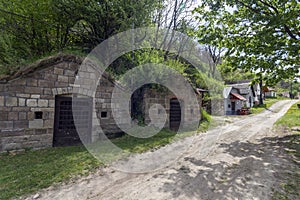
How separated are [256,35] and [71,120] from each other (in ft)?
25.5

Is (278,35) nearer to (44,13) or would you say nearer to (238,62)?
(238,62)

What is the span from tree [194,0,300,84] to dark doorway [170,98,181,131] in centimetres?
349

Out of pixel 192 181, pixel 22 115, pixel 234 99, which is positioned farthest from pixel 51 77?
pixel 234 99

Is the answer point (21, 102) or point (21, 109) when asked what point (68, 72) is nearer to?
point (21, 102)

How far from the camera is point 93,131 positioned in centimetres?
638

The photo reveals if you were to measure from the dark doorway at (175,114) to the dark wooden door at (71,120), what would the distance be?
16.0 ft

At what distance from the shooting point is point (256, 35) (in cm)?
615

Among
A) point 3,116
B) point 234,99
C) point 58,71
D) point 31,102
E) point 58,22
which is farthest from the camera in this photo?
point 234,99

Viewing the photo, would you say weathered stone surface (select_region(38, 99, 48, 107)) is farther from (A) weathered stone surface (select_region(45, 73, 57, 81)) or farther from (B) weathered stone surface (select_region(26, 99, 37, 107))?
(A) weathered stone surface (select_region(45, 73, 57, 81))

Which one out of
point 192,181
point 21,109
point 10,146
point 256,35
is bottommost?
point 192,181

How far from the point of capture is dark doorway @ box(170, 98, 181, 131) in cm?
953

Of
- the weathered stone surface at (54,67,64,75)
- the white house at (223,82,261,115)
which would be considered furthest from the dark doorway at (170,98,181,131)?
the white house at (223,82,261,115)

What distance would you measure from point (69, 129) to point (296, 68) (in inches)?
396

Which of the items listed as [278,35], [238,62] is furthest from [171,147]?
[278,35]
